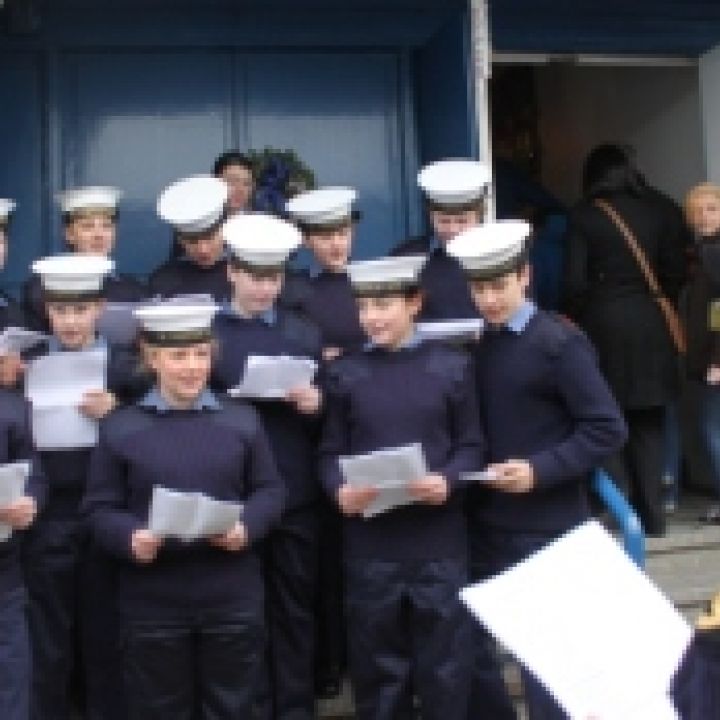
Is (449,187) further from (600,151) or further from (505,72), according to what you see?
(505,72)

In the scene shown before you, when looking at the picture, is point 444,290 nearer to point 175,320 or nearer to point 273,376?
point 273,376

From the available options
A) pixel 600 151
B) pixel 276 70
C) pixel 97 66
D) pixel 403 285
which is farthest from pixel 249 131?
pixel 403 285

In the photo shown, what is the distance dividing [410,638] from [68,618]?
112cm

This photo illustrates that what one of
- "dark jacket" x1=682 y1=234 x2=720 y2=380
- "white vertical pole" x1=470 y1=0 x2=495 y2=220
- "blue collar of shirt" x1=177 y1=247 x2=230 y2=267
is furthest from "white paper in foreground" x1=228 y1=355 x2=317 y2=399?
"dark jacket" x1=682 y1=234 x2=720 y2=380

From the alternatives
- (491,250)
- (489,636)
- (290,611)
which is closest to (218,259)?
(491,250)

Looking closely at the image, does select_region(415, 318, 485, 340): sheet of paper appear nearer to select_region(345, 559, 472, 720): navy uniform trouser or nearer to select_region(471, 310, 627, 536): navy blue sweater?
select_region(471, 310, 627, 536): navy blue sweater

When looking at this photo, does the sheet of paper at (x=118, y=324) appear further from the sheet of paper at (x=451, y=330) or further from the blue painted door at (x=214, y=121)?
the blue painted door at (x=214, y=121)

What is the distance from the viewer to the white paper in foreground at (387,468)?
10.5 feet

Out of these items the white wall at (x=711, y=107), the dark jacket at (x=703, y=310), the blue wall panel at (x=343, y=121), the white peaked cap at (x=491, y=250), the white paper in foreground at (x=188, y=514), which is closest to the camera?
the white paper in foreground at (x=188, y=514)

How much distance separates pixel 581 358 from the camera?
346cm

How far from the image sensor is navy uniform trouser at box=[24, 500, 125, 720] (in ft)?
12.0

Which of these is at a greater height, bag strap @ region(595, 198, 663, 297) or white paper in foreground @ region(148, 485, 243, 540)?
bag strap @ region(595, 198, 663, 297)

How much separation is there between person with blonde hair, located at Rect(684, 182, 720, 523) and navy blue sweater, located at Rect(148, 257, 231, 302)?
84.9 inches

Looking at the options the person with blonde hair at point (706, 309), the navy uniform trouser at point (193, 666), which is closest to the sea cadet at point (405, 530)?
the navy uniform trouser at point (193, 666)
